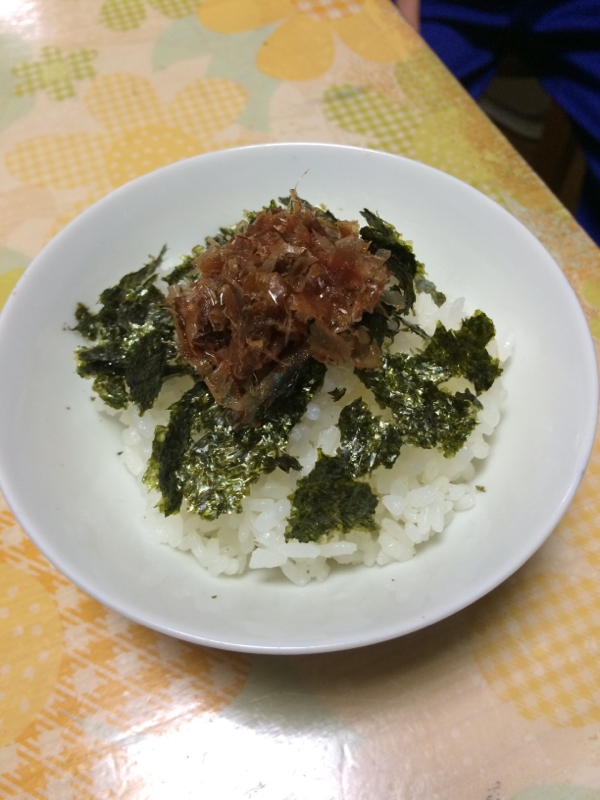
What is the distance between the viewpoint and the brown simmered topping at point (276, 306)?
1486 mm

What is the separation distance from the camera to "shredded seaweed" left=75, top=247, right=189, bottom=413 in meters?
1.73

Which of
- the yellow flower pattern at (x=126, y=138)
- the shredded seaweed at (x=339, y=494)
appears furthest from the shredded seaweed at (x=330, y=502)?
the yellow flower pattern at (x=126, y=138)

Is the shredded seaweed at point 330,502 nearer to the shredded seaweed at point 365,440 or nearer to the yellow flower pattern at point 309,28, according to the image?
the shredded seaweed at point 365,440

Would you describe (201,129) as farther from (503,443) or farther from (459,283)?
(503,443)

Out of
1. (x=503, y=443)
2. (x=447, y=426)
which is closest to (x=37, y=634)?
(x=447, y=426)

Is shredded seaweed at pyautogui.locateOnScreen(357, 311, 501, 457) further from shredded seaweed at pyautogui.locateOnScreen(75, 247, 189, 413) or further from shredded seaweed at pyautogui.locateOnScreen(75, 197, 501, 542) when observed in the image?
shredded seaweed at pyautogui.locateOnScreen(75, 247, 189, 413)

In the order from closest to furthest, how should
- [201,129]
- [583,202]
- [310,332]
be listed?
1. [310,332]
2. [201,129]
3. [583,202]

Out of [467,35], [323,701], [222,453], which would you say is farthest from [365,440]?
[467,35]

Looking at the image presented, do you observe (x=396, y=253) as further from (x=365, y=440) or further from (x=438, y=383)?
(x=365, y=440)

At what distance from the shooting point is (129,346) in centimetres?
180

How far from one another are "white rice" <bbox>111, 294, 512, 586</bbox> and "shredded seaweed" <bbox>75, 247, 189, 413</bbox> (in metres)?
0.10

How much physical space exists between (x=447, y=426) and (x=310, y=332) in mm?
430

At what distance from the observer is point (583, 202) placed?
3020 mm

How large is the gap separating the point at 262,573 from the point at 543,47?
287 centimetres
